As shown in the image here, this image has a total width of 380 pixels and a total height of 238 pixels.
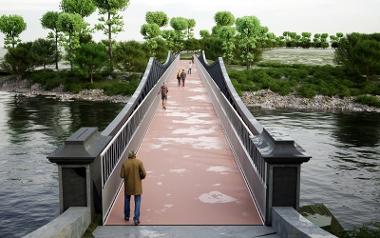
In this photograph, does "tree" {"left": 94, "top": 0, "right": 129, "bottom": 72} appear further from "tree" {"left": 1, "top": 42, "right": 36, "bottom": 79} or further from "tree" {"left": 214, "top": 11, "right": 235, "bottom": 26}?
"tree" {"left": 214, "top": 11, "right": 235, "bottom": 26}

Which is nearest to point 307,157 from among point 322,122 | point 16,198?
point 16,198

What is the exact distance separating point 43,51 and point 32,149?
54888 mm

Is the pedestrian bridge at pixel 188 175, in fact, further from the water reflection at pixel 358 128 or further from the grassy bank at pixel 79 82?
the grassy bank at pixel 79 82

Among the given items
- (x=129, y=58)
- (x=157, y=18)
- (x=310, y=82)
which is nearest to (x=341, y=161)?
(x=310, y=82)

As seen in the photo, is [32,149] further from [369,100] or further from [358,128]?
[369,100]

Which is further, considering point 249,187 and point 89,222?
point 249,187

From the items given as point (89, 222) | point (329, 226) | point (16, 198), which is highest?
point (89, 222)

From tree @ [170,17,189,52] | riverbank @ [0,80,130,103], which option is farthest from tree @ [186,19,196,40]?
riverbank @ [0,80,130,103]

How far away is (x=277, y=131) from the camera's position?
835 centimetres

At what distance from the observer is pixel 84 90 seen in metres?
64.4

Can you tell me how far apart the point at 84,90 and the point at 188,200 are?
57.7m

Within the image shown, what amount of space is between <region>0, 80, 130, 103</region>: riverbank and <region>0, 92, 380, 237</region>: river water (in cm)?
665

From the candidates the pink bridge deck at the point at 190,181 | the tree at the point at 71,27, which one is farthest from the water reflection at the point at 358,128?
the tree at the point at 71,27

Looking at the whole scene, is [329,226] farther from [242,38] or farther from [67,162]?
[242,38]
